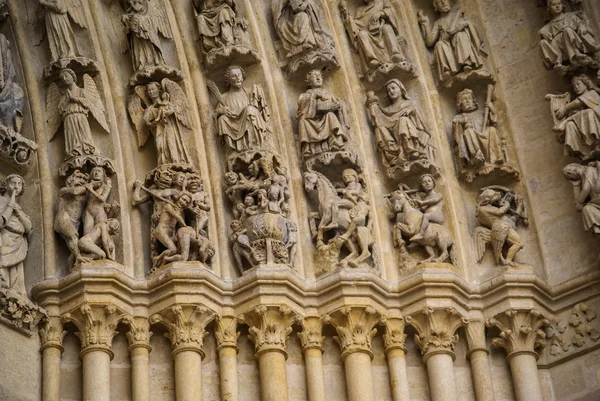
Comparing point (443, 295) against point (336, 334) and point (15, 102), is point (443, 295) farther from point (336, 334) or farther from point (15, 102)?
point (15, 102)

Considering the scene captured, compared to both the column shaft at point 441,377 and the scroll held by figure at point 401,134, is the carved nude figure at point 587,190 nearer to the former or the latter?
the scroll held by figure at point 401,134

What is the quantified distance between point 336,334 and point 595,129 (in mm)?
2857

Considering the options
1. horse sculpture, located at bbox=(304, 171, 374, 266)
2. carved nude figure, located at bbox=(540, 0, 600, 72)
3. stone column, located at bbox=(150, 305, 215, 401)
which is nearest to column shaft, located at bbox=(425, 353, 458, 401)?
horse sculpture, located at bbox=(304, 171, 374, 266)

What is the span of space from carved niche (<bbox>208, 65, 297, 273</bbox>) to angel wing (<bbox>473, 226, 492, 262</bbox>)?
1.63 meters

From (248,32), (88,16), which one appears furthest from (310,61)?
(88,16)

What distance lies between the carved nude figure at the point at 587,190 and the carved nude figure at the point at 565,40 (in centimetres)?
99

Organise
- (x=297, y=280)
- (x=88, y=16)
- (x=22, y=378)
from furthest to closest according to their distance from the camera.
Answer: (x=88, y=16), (x=297, y=280), (x=22, y=378)

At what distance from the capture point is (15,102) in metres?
12.6

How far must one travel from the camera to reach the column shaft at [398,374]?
1204cm

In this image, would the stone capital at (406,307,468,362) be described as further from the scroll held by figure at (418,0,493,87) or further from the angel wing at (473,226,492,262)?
the scroll held by figure at (418,0,493,87)

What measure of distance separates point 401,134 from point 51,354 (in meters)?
3.67

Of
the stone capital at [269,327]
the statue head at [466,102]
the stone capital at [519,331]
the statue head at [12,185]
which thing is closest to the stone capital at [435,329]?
the stone capital at [519,331]

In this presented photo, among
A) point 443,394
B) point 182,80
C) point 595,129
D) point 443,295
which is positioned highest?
point 182,80

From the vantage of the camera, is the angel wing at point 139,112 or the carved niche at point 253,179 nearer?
the carved niche at point 253,179
